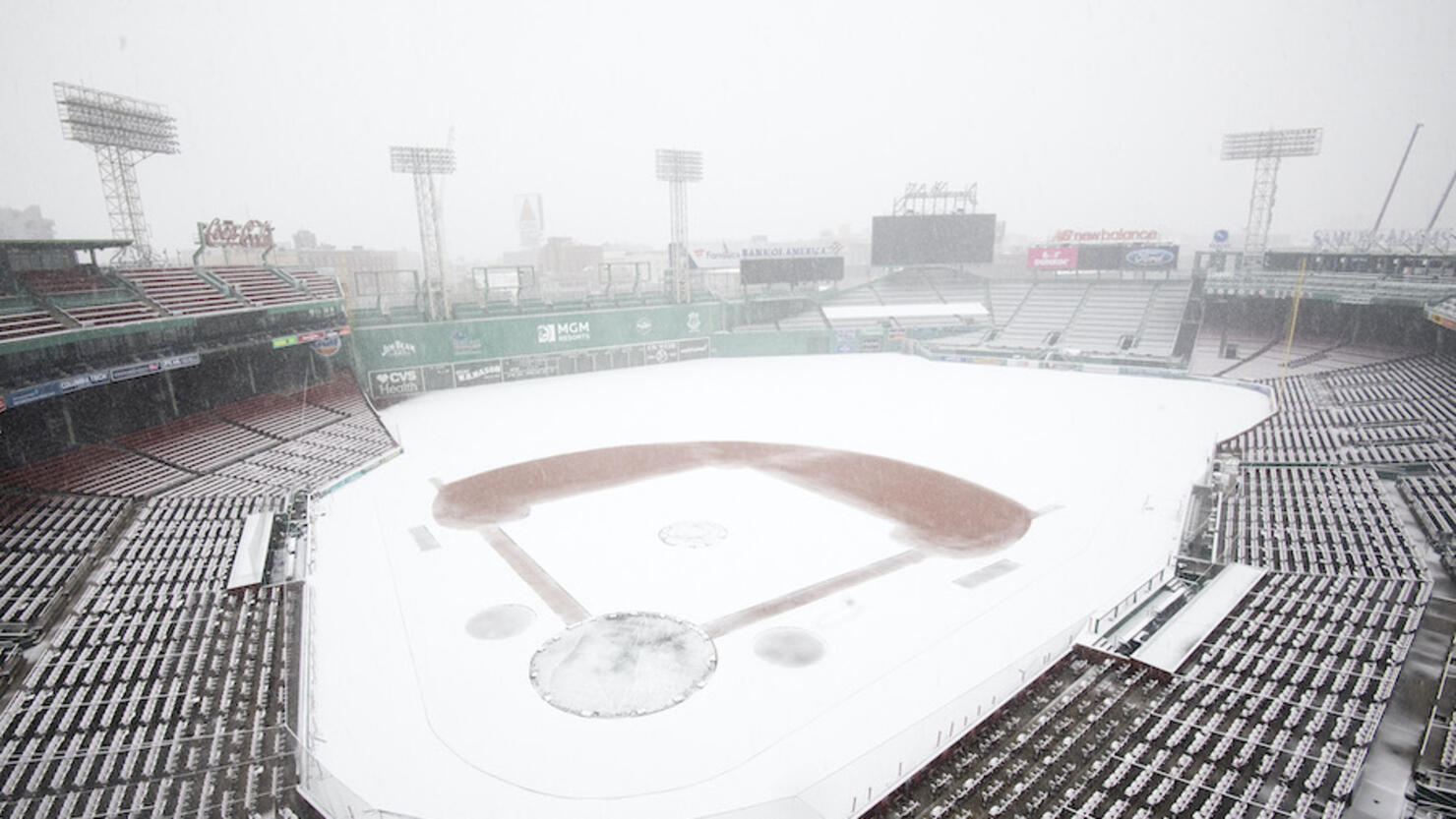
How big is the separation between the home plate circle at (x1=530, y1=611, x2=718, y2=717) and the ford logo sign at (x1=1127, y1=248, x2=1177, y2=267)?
158ft

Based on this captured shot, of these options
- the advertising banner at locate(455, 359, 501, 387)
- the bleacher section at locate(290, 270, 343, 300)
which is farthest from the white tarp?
the advertising banner at locate(455, 359, 501, 387)

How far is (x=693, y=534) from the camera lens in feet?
62.6

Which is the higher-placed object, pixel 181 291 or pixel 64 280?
pixel 64 280

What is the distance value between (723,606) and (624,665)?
290 centimetres

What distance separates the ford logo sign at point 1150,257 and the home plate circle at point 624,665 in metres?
48.2

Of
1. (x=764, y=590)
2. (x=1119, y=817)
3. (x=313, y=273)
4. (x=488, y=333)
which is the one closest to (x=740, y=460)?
(x=764, y=590)

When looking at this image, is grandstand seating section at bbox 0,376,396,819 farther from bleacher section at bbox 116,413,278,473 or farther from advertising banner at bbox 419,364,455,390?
advertising banner at bbox 419,364,455,390

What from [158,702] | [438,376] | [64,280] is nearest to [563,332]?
[438,376]

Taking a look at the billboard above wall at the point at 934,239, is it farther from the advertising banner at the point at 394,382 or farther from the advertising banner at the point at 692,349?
the advertising banner at the point at 394,382

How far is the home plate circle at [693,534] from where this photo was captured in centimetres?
1855

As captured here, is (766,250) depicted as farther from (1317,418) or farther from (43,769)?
(43,769)

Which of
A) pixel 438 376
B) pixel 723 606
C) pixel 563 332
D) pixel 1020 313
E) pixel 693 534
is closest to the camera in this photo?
pixel 723 606

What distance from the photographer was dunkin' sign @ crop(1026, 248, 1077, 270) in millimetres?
51031

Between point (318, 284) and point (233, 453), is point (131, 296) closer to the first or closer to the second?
point (233, 453)
